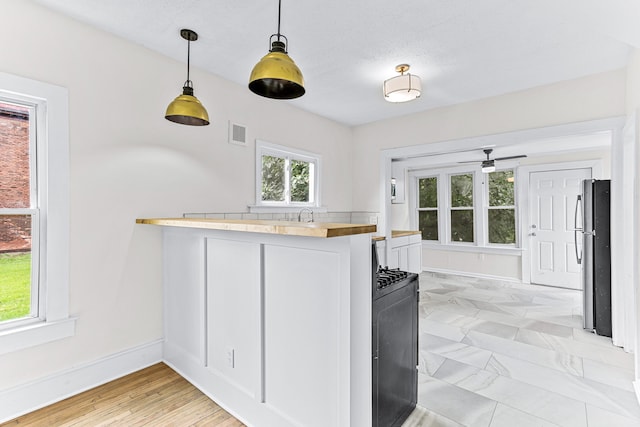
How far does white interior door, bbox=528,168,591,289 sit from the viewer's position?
504cm

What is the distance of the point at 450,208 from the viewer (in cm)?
645

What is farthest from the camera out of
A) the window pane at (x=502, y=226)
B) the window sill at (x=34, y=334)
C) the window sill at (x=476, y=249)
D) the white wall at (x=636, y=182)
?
the window pane at (x=502, y=226)

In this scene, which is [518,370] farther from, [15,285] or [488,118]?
[15,285]

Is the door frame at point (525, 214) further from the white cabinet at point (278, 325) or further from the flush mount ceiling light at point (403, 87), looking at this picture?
the white cabinet at point (278, 325)

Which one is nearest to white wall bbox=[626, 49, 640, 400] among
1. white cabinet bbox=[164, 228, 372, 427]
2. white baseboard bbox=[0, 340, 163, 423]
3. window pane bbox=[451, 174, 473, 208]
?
white cabinet bbox=[164, 228, 372, 427]

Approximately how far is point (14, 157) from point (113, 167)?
554 millimetres

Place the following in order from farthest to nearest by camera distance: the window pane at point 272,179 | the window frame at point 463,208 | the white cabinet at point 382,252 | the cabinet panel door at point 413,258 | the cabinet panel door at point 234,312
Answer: the window frame at point 463,208, the cabinet panel door at point 413,258, the white cabinet at point 382,252, the window pane at point 272,179, the cabinet panel door at point 234,312

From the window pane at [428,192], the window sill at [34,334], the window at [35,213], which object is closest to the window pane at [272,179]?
the window at [35,213]

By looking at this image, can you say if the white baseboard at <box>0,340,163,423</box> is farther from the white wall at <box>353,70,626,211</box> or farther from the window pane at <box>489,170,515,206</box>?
the window pane at <box>489,170,515,206</box>

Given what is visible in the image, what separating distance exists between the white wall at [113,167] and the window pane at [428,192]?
16.4 ft

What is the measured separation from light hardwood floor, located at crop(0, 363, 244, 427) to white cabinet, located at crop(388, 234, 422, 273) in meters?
3.32

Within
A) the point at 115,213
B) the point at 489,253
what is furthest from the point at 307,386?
the point at 489,253

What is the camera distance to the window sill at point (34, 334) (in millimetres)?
1913

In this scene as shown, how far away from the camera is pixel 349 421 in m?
1.39
